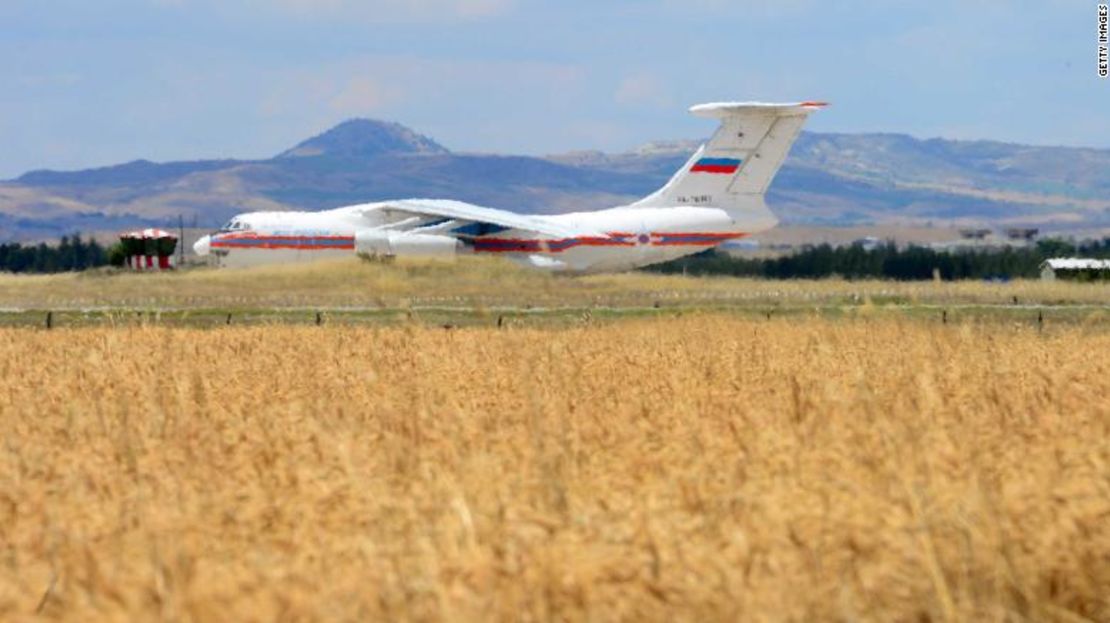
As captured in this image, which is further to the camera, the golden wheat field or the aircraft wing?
the aircraft wing

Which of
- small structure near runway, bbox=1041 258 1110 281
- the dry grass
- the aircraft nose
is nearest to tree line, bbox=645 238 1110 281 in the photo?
small structure near runway, bbox=1041 258 1110 281

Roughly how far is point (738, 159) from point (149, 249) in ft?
79.2

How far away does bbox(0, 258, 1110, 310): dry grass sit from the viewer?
5294 cm

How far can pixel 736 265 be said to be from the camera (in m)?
79.2

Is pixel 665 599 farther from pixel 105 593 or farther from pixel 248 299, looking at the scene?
pixel 248 299

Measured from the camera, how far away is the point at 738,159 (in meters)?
69.9

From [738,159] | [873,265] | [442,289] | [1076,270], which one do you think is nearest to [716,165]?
[738,159]

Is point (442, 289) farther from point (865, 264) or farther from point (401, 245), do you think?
point (865, 264)

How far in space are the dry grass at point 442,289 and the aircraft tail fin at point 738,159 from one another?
313cm

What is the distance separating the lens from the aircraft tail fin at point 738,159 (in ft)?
228

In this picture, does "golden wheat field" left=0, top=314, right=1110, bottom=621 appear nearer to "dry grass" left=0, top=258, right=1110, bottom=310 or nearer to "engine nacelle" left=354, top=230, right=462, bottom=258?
"dry grass" left=0, top=258, right=1110, bottom=310

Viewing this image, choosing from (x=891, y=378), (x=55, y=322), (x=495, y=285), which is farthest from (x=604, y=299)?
(x=891, y=378)

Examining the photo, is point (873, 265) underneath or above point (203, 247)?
underneath

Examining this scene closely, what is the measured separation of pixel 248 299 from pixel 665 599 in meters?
48.0
